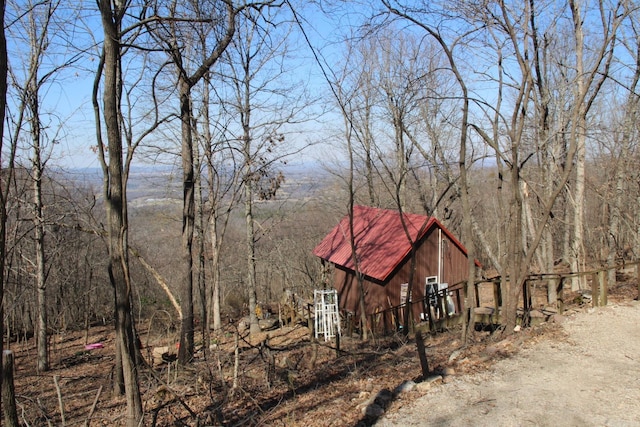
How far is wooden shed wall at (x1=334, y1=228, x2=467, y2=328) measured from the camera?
15.1 m

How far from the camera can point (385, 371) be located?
285 inches

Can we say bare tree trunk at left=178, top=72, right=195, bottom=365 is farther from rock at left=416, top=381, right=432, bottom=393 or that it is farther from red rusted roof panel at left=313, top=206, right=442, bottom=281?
red rusted roof panel at left=313, top=206, right=442, bottom=281

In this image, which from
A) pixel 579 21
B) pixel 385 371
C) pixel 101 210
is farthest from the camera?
pixel 101 210

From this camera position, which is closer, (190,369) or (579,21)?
(190,369)

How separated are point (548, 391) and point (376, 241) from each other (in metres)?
11.0

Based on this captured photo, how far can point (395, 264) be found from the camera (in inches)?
580

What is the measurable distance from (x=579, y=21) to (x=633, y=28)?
139cm

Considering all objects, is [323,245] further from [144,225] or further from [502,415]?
[502,415]

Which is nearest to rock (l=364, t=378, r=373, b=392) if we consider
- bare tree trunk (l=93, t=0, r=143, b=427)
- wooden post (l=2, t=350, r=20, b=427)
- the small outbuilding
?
bare tree trunk (l=93, t=0, r=143, b=427)

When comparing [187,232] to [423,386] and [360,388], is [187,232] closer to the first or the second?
[360,388]

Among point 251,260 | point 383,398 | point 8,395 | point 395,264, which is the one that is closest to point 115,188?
point 8,395

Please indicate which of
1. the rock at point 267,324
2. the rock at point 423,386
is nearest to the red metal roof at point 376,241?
the rock at point 267,324

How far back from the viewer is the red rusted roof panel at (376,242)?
15016mm

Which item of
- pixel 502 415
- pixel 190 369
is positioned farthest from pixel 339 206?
pixel 502 415
